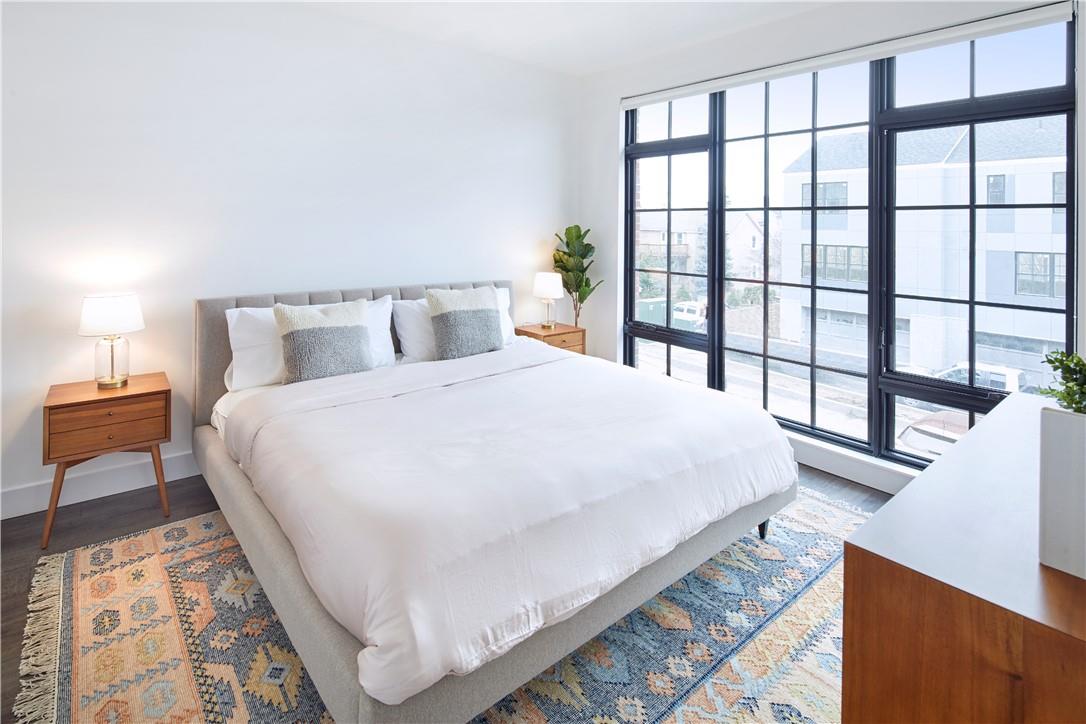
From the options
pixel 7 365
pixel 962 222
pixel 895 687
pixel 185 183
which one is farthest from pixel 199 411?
pixel 962 222

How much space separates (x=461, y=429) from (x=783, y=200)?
265 cm

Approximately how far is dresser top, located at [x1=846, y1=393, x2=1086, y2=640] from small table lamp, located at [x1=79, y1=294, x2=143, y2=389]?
3.15 m

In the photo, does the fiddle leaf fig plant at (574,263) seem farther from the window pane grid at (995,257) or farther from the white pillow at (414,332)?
the window pane grid at (995,257)

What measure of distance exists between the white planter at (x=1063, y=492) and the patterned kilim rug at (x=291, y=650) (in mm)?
1060

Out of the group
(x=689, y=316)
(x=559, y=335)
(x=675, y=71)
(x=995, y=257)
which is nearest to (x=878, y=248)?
(x=995, y=257)

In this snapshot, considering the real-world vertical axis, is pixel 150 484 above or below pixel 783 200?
below

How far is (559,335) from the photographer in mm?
4465

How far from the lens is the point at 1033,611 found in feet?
2.73

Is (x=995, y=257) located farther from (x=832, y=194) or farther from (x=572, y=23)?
(x=572, y=23)

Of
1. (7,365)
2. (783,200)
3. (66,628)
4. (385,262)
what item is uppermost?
(783,200)

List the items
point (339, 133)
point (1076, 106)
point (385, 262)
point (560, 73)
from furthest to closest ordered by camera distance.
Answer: point (560, 73)
point (385, 262)
point (339, 133)
point (1076, 106)

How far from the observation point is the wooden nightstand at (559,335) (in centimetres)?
441

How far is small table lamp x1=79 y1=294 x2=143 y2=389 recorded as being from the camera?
2.74m

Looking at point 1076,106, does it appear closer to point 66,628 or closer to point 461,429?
point 461,429
